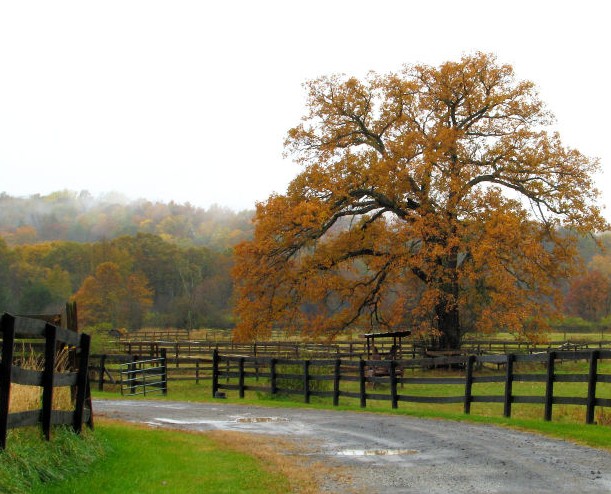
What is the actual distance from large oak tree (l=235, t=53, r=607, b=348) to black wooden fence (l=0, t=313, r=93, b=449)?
77.3ft

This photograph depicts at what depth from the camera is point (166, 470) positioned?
9562 mm

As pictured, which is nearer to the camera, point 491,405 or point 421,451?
point 421,451

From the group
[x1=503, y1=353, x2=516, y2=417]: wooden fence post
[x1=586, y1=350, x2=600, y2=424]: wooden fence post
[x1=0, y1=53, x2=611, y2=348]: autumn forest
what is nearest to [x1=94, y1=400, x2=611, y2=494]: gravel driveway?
[x1=503, y1=353, x2=516, y2=417]: wooden fence post

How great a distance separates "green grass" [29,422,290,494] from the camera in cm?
827

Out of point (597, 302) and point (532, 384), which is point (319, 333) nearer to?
point (532, 384)

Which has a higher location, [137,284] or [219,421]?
[137,284]

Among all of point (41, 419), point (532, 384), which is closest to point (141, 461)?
point (41, 419)

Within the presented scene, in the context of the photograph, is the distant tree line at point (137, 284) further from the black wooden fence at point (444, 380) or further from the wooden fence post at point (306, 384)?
the wooden fence post at point (306, 384)

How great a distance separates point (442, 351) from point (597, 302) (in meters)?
72.4

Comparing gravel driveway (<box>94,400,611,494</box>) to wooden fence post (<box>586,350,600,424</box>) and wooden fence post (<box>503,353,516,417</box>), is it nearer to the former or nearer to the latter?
wooden fence post (<box>503,353,516,417</box>)

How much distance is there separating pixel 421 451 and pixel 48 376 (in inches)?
219

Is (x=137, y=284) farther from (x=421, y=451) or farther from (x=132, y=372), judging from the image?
(x=421, y=451)

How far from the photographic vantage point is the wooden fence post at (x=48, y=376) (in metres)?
8.69

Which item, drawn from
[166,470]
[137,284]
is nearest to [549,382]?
[166,470]
